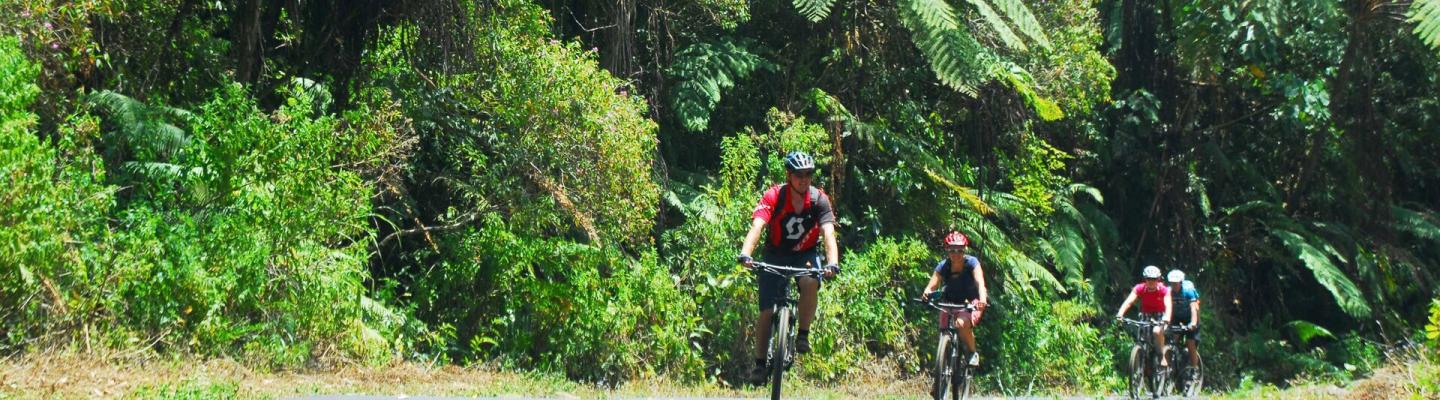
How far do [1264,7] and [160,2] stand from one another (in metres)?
10.2

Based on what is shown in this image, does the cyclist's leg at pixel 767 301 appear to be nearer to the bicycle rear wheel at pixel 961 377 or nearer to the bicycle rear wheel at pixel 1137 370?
the bicycle rear wheel at pixel 961 377

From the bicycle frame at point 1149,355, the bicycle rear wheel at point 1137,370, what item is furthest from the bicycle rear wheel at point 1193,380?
the bicycle rear wheel at point 1137,370

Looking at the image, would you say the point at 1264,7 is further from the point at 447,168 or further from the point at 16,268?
the point at 16,268

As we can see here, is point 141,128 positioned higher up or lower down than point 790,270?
higher up

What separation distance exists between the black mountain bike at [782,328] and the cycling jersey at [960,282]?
2660mm

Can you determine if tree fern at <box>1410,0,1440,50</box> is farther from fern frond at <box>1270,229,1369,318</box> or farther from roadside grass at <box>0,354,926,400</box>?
fern frond at <box>1270,229,1369,318</box>

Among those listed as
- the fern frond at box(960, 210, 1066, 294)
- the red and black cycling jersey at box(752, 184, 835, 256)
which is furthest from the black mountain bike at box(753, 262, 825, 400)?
the fern frond at box(960, 210, 1066, 294)

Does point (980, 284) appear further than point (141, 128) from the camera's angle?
No

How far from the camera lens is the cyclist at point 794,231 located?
8797mm

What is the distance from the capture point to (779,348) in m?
8.77

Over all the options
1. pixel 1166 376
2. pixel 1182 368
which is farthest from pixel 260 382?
pixel 1182 368

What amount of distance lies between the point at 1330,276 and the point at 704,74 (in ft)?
39.6

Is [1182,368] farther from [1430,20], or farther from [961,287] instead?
[1430,20]

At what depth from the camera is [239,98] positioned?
36.1 ft
